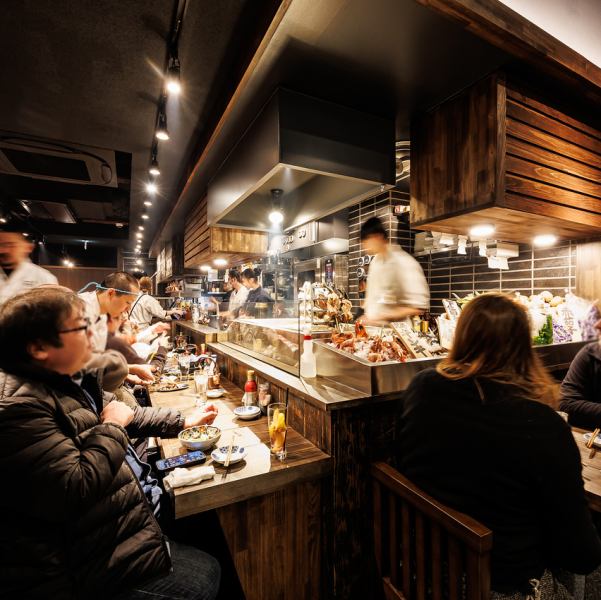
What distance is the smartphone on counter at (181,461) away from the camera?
1.54 m

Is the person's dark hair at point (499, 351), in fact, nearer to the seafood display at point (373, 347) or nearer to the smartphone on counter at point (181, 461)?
the seafood display at point (373, 347)

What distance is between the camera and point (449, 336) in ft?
7.25

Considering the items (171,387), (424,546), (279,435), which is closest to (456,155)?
(279,435)

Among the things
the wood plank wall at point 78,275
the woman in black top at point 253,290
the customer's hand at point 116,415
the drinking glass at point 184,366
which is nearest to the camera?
the customer's hand at point 116,415

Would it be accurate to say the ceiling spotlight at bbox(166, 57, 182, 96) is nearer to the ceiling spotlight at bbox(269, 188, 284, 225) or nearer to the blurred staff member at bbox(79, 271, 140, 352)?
the ceiling spotlight at bbox(269, 188, 284, 225)

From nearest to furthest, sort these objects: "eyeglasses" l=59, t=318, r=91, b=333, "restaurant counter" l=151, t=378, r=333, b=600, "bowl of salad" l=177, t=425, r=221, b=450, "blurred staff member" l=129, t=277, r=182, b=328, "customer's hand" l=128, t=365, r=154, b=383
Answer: "eyeglasses" l=59, t=318, r=91, b=333, "restaurant counter" l=151, t=378, r=333, b=600, "bowl of salad" l=177, t=425, r=221, b=450, "customer's hand" l=128, t=365, r=154, b=383, "blurred staff member" l=129, t=277, r=182, b=328

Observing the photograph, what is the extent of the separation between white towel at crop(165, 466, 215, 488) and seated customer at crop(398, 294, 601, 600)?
0.88m

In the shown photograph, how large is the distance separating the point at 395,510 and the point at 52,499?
127cm

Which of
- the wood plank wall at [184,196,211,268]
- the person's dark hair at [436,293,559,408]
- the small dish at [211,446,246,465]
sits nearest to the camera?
the person's dark hair at [436,293,559,408]

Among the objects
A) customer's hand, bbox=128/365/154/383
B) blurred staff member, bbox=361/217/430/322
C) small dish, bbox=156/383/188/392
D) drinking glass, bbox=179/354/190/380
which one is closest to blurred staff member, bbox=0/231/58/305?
customer's hand, bbox=128/365/154/383

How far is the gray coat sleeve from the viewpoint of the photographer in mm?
1839

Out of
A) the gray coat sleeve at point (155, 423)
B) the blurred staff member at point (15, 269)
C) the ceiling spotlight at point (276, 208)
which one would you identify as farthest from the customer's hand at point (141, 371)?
the ceiling spotlight at point (276, 208)

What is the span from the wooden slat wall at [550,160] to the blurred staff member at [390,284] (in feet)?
2.55

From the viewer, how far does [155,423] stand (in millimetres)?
1877
